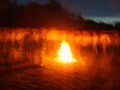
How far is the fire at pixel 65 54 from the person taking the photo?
1706 cm

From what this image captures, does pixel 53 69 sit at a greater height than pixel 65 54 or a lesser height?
lesser

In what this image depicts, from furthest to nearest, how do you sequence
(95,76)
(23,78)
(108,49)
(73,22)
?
(73,22) → (108,49) → (95,76) → (23,78)

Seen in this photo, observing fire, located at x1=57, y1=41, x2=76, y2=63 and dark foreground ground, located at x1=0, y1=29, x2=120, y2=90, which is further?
fire, located at x1=57, y1=41, x2=76, y2=63

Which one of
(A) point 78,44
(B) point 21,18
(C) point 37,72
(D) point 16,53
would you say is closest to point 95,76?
(C) point 37,72

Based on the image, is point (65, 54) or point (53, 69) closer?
point (53, 69)

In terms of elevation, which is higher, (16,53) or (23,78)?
(16,53)

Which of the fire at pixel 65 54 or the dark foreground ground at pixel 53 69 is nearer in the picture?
the dark foreground ground at pixel 53 69

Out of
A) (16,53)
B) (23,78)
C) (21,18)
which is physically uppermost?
(21,18)

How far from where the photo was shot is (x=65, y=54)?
17.3 metres

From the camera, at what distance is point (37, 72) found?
14.0 metres

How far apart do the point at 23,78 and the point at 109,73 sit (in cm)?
445

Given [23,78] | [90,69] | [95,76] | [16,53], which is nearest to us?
[23,78]

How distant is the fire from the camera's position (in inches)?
672

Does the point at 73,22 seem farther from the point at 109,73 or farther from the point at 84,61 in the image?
the point at 109,73
